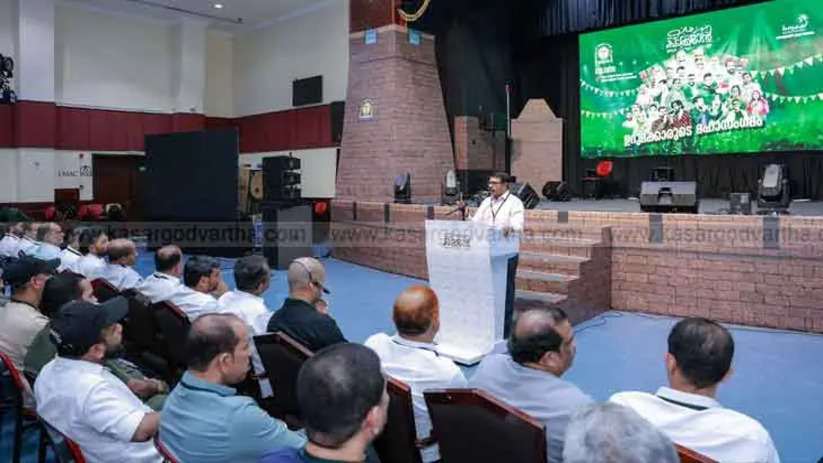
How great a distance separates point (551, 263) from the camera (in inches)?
251

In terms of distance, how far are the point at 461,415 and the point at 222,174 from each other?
30.6 feet

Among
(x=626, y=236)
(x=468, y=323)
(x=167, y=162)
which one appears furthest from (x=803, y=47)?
(x=167, y=162)

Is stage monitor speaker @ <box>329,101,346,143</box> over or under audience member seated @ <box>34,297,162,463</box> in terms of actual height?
over

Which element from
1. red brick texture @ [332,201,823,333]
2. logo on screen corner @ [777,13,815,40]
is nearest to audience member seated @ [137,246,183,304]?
red brick texture @ [332,201,823,333]

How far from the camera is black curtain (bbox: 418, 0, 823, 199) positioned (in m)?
9.52

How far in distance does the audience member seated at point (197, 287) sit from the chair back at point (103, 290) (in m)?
0.54

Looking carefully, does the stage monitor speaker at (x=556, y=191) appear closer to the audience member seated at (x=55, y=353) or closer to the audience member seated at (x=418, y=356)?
the audience member seated at (x=418, y=356)

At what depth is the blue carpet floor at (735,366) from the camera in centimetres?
343

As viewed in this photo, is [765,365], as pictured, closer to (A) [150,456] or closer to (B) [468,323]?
(B) [468,323]

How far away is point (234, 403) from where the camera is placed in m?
1.73

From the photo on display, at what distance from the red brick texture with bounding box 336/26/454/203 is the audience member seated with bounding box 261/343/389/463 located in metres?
8.61

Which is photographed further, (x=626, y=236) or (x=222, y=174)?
(x=222, y=174)

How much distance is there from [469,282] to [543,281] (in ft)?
5.80

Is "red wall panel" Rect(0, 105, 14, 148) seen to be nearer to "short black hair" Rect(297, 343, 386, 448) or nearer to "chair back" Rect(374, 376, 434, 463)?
"chair back" Rect(374, 376, 434, 463)
